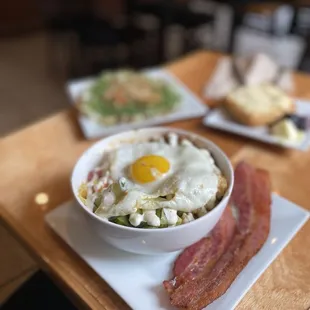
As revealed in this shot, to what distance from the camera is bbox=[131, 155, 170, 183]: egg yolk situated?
2.55 ft

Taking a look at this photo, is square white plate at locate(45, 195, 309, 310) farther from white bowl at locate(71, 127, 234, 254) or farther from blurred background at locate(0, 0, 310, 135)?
blurred background at locate(0, 0, 310, 135)

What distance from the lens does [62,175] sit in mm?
1041

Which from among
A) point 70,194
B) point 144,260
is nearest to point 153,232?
point 144,260

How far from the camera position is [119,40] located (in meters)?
3.16

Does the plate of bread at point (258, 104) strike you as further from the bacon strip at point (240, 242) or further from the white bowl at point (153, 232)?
the white bowl at point (153, 232)

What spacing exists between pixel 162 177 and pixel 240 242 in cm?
20

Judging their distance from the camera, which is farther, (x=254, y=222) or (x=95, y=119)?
(x=95, y=119)

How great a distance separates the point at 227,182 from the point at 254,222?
0.12 metres

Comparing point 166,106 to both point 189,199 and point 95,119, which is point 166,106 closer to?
point 95,119

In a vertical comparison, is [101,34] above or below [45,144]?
below

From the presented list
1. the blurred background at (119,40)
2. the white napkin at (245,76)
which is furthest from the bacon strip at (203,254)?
the blurred background at (119,40)

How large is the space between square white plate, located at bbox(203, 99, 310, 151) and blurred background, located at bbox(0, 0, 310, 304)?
1.62 m

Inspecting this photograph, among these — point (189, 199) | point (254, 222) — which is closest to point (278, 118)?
point (254, 222)

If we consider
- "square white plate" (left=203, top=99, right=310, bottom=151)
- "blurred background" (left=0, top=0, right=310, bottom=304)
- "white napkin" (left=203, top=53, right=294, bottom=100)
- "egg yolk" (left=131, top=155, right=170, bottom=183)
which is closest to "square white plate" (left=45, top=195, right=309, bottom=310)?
"egg yolk" (left=131, top=155, right=170, bottom=183)
